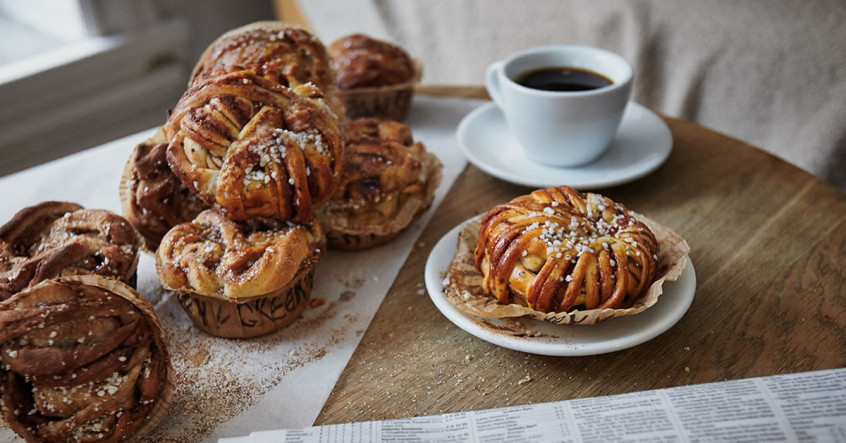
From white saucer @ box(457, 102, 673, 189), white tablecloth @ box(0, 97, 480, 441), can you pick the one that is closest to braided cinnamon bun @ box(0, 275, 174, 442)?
white tablecloth @ box(0, 97, 480, 441)

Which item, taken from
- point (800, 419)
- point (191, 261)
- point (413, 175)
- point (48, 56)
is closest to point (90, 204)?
point (191, 261)

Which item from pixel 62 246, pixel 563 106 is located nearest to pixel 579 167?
pixel 563 106

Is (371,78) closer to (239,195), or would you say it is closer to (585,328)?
(239,195)

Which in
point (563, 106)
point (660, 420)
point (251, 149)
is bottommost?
point (660, 420)

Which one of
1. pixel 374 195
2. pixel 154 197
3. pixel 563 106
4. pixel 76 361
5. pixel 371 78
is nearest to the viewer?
pixel 76 361

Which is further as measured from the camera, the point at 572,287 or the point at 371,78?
the point at 371,78

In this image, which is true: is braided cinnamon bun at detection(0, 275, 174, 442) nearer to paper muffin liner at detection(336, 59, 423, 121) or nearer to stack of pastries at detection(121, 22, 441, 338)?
stack of pastries at detection(121, 22, 441, 338)
